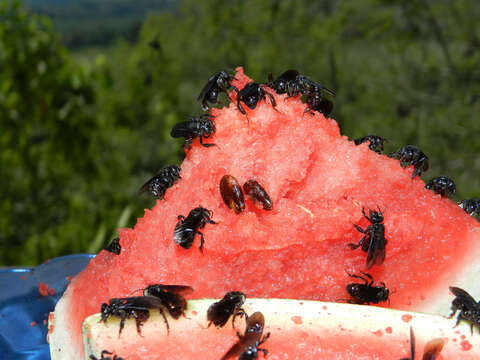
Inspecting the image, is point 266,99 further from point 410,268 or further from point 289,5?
point 289,5

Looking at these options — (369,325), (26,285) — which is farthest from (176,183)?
(26,285)

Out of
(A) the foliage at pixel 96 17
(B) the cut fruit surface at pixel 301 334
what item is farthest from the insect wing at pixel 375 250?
(A) the foliage at pixel 96 17

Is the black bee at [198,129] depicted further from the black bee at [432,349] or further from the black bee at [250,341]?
the black bee at [432,349]

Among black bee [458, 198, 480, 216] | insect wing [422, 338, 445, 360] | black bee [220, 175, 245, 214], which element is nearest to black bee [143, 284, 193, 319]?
black bee [220, 175, 245, 214]

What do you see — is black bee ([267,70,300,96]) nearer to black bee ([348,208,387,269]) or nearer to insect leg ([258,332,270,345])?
black bee ([348,208,387,269])

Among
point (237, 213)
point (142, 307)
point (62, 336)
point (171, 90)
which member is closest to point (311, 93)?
point (237, 213)

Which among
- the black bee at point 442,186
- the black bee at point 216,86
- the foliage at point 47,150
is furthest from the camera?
the foliage at point 47,150
